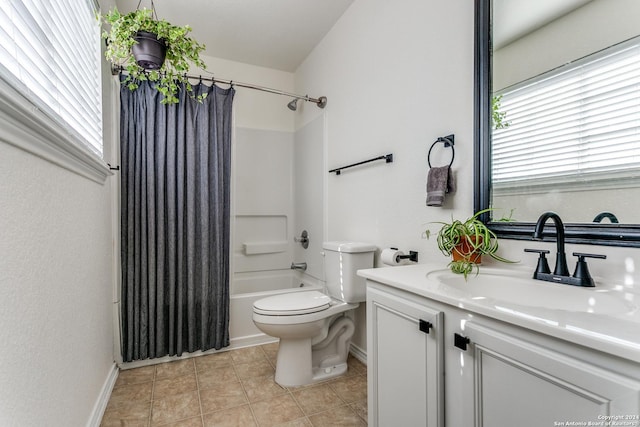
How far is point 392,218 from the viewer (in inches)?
72.9

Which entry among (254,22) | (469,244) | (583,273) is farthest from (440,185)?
(254,22)

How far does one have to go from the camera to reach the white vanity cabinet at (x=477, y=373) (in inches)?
23.0

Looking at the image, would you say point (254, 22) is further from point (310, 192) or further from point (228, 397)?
point (228, 397)

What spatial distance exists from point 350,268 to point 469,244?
2.77 ft

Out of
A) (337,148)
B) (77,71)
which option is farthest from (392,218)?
(77,71)

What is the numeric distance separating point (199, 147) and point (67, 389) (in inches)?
65.3

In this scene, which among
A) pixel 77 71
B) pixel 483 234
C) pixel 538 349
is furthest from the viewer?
pixel 77 71

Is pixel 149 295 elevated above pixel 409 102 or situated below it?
Result: below

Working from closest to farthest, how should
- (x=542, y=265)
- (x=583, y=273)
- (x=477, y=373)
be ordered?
(x=477, y=373) < (x=583, y=273) < (x=542, y=265)

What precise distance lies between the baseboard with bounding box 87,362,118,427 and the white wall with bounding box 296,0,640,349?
1496 millimetres

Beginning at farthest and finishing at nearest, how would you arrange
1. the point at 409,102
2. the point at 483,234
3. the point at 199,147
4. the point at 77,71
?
the point at 199,147, the point at 409,102, the point at 77,71, the point at 483,234

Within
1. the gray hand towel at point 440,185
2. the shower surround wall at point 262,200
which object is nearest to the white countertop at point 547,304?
the gray hand towel at point 440,185

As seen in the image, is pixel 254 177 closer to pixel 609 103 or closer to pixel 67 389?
pixel 67 389

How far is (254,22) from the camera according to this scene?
95.0 inches
